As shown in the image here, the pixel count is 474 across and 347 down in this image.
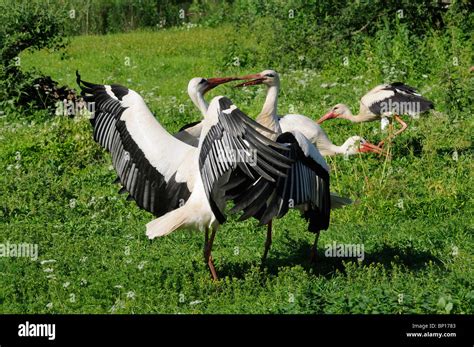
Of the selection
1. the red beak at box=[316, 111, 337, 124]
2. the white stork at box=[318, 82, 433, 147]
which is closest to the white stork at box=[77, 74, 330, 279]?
the white stork at box=[318, 82, 433, 147]

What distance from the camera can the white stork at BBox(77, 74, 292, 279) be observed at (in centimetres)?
675

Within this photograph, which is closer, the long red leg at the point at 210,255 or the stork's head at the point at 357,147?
the long red leg at the point at 210,255

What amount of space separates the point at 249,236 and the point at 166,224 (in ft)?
5.36

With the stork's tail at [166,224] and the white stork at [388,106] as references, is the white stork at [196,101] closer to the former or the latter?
the stork's tail at [166,224]

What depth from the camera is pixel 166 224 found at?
712cm

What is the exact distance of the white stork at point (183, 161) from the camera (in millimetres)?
6746

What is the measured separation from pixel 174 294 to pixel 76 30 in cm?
1429

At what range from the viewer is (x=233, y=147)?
6773 mm

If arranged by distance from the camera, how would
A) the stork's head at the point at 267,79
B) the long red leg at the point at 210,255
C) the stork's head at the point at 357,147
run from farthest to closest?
the stork's head at the point at 357,147
the stork's head at the point at 267,79
the long red leg at the point at 210,255

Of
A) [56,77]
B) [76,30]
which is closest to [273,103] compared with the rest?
[56,77]
